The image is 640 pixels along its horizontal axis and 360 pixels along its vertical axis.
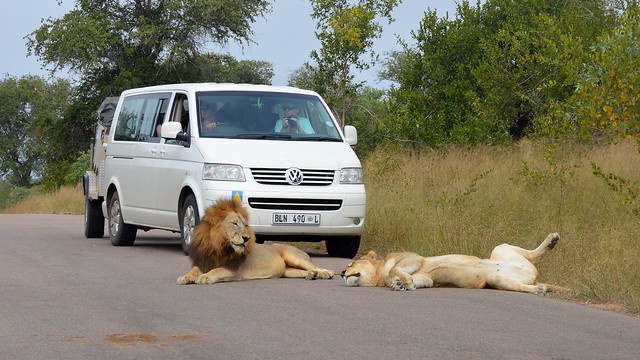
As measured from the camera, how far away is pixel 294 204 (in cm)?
1410

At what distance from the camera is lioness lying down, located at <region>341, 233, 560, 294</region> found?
1110 cm

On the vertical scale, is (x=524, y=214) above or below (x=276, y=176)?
below

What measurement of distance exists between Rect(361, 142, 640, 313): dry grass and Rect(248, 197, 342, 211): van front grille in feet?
3.92

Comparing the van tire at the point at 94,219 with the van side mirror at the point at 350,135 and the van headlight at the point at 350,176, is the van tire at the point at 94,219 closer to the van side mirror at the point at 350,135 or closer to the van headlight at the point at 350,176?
the van side mirror at the point at 350,135

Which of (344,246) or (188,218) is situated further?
(344,246)

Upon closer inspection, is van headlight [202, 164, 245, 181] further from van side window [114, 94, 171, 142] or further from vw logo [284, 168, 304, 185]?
van side window [114, 94, 171, 142]

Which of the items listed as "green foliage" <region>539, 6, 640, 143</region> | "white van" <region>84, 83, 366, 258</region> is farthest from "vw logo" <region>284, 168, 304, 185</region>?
"green foliage" <region>539, 6, 640, 143</region>

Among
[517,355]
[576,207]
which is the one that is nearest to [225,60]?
[576,207]

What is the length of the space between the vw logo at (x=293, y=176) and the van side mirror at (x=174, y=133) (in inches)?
54.8

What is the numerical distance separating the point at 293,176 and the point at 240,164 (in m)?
0.61

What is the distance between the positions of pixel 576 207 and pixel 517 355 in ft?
28.4

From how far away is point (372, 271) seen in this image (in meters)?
11.4

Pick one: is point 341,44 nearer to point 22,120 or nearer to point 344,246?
point 344,246

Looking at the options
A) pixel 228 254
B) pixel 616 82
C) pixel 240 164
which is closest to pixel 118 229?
pixel 240 164
